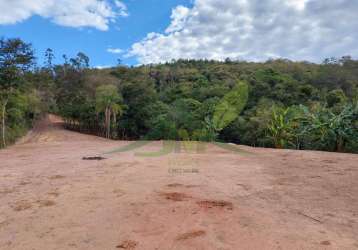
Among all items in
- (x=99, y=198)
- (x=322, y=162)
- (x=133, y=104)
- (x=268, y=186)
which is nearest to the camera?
(x=99, y=198)

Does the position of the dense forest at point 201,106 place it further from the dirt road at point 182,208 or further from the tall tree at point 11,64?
the dirt road at point 182,208

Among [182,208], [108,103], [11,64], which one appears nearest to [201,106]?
[108,103]

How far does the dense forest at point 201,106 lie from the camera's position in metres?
11.7

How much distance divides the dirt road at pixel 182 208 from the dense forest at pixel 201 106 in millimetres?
4828

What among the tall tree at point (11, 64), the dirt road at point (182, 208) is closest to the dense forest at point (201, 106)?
the tall tree at point (11, 64)

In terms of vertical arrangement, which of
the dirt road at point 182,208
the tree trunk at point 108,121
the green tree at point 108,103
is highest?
the green tree at point 108,103

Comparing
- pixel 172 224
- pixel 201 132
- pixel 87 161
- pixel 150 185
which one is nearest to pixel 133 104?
pixel 201 132

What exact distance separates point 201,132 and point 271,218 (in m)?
13.3

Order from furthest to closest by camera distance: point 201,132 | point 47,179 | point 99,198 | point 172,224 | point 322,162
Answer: point 201,132, point 322,162, point 47,179, point 99,198, point 172,224


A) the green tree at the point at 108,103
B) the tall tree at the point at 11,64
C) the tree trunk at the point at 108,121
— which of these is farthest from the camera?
the tree trunk at the point at 108,121

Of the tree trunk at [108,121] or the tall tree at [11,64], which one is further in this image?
the tree trunk at [108,121]

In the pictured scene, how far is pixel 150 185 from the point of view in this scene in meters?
5.29

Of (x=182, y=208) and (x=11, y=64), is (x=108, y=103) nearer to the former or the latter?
(x=11, y=64)

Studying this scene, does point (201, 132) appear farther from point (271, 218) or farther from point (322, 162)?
point (271, 218)
